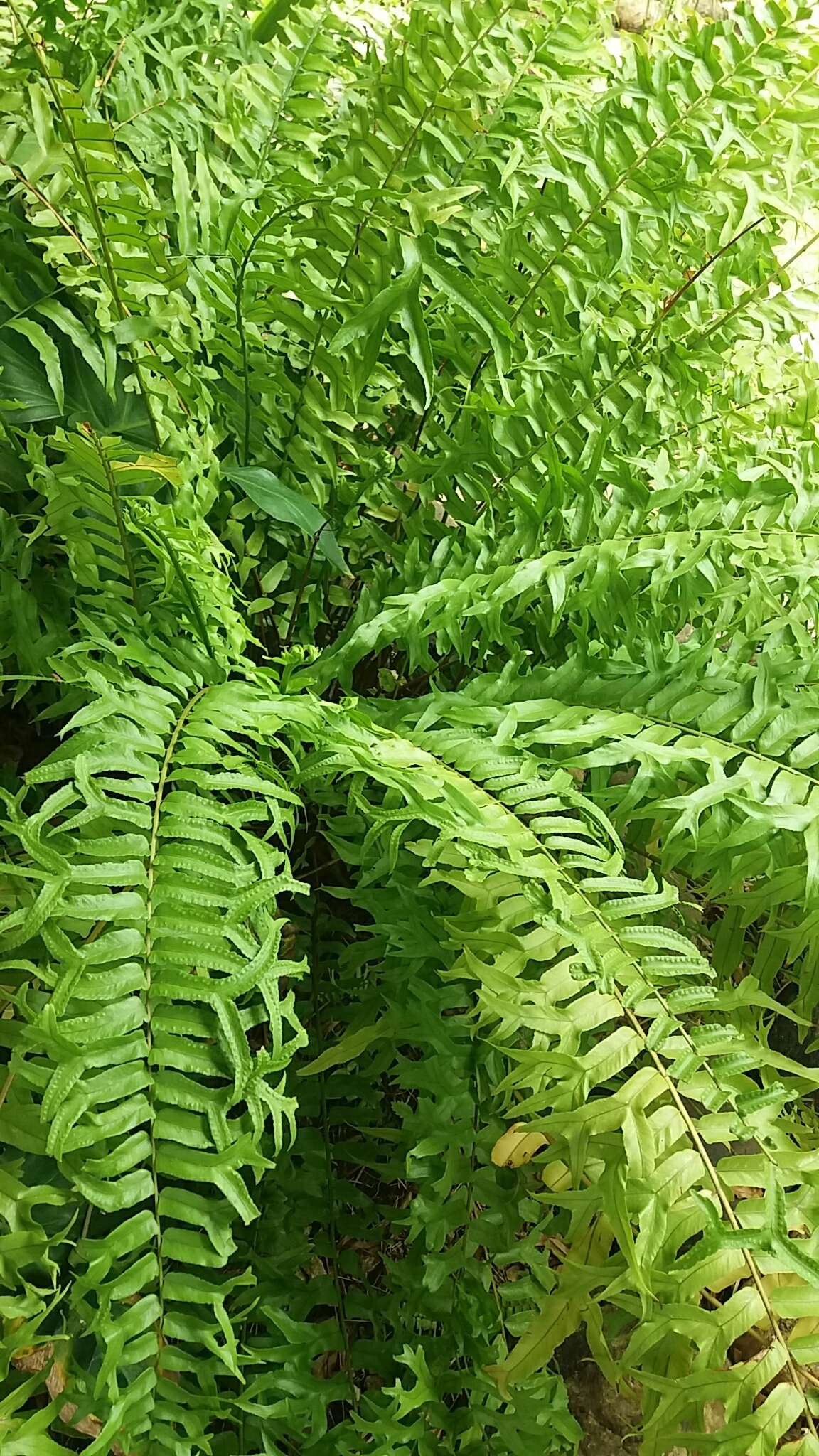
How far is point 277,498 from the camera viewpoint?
2.97ft

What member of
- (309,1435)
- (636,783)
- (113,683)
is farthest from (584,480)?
(309,1435)

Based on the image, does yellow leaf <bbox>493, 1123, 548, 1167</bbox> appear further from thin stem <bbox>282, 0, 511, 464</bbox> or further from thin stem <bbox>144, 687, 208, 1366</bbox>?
thin stem <bbox>282, 0, 511, 464</bbox>

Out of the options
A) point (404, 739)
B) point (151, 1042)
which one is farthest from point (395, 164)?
point (151, 1042)

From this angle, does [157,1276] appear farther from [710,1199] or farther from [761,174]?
[761,174]

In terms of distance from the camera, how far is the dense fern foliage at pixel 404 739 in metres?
0.56

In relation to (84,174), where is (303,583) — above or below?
below

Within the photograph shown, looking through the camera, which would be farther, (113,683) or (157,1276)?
(113,683)

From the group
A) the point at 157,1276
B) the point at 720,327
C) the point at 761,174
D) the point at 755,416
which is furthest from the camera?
the point at 755,416

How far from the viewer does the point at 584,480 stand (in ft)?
2.90

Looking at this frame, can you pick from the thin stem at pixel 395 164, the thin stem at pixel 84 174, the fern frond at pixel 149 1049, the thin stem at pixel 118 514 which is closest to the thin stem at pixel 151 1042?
the fern frond at pixel 149 1049

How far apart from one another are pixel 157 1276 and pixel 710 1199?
0.31m

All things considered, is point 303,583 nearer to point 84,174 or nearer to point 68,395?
point 68,395

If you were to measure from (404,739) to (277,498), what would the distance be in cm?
27

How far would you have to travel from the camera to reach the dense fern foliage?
56 cm
